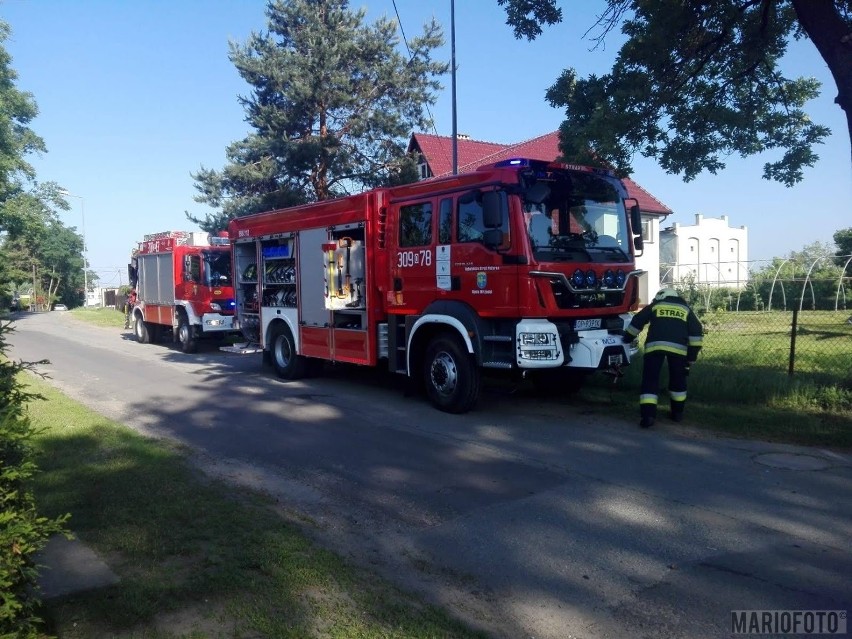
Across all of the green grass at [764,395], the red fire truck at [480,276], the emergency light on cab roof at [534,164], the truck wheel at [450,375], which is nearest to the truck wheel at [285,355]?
the red fire truck at [480,276]

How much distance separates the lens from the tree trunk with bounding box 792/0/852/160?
7730 mm

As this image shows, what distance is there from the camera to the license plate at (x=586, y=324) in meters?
8.77

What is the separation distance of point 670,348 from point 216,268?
12.9 metres

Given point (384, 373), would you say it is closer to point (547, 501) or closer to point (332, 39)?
point (547, 501)

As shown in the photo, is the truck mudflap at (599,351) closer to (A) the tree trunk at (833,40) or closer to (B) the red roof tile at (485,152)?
(A) the tree trunk at (833,40)

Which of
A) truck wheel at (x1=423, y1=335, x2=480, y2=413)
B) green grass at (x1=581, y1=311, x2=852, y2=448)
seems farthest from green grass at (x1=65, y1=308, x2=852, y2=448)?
truck wheel at (x1=423, y1=335, x2=480, y2=413)

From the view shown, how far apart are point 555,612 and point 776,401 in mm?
6596

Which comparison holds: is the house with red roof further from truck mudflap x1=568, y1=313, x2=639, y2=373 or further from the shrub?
the shrub

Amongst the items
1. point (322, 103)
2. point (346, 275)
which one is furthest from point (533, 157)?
point (346, 275)

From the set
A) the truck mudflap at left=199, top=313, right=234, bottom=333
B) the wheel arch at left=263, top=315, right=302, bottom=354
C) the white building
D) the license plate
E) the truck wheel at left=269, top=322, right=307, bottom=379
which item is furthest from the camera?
the white building

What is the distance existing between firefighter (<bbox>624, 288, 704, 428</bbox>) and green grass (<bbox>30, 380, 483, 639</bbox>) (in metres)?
4.83

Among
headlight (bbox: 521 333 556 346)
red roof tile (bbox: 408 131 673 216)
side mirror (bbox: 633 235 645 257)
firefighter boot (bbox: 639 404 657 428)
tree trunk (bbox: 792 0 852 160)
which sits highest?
red roof tile (bbox: 408 131 673 216)

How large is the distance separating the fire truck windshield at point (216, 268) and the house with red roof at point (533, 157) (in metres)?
12.9

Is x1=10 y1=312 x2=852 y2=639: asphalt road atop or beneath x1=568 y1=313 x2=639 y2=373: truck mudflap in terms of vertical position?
beneath
